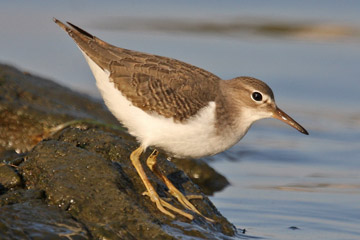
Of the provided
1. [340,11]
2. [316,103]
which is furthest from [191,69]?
[340,11]

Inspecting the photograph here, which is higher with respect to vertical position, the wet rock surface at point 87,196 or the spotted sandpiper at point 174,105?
the spotted sandpiper at point 174,105

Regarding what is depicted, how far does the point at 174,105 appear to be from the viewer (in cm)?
720

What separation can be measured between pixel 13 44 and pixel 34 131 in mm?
6397

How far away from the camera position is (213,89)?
7.42 meters

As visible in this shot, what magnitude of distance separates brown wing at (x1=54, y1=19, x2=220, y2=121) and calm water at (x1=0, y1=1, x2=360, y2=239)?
1693 mm

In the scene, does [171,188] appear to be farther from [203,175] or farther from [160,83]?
[203,175]

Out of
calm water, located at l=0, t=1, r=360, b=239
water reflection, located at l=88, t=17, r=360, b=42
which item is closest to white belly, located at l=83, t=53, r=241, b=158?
calm water, located at l=0, t=1, r=360, b=239

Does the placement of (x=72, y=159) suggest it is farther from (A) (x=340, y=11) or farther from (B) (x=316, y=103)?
(A) (x=340, y=11)

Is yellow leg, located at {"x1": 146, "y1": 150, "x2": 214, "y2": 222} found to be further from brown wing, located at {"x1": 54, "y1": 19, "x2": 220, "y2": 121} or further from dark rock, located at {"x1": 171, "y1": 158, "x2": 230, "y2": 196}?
dark rock, located at {"x1": 171, "y1": 158, "x2": 230, "y2": 196}

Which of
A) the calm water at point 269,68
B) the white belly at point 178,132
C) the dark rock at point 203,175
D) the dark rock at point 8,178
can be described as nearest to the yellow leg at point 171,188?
the white belly at point 178,132

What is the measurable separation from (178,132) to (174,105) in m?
0.30

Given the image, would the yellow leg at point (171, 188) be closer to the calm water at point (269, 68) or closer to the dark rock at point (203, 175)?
the calm water at point (269, 68)

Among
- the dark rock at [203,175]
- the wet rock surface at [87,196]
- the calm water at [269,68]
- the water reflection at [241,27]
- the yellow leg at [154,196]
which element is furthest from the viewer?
the water reflection at [241,27]

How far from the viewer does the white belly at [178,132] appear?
7.07 metres
